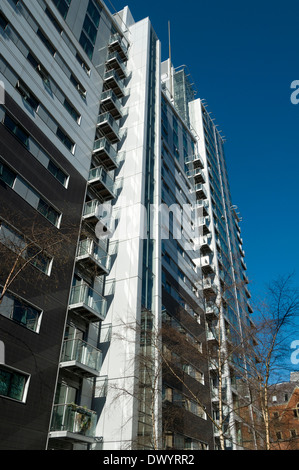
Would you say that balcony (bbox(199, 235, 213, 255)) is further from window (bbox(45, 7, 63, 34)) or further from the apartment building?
window (bbox(45, 7, 63, 34))

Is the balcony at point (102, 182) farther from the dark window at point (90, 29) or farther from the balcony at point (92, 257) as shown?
the dark window at point (90, 29)

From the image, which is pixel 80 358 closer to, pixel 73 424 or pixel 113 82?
pixel 73 424

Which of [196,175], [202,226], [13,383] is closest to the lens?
[13,383]

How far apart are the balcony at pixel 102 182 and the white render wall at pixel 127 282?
49.8 inches

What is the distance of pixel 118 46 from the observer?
38.2 meters

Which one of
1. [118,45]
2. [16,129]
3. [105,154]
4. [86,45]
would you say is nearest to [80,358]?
[16,129]

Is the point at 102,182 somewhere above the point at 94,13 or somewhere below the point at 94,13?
below

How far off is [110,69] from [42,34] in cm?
1075

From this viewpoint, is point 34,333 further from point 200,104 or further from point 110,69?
point 200,104

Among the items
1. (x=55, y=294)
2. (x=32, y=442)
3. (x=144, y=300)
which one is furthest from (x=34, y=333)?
(x=144, y=300)

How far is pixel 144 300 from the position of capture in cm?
2648

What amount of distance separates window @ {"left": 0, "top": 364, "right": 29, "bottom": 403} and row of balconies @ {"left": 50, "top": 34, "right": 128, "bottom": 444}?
2.20 meters

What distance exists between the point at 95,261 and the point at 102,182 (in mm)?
6651

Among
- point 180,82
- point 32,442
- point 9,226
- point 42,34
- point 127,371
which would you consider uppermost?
point 180,82
